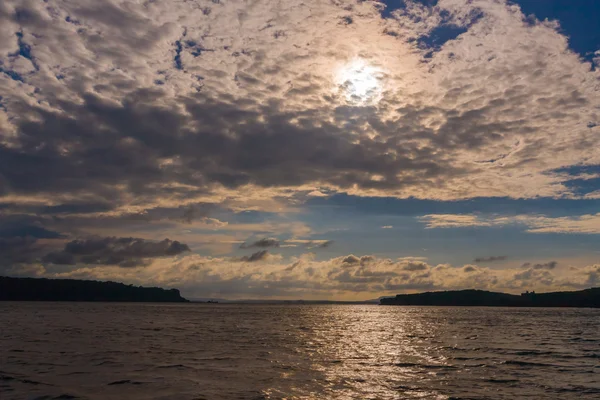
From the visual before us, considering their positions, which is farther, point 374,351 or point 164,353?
point 374,351

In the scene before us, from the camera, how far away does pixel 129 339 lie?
59.5 metres

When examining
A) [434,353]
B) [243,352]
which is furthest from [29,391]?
[434,353]

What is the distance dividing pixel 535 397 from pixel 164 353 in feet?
107

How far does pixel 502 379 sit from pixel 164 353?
99.6ft

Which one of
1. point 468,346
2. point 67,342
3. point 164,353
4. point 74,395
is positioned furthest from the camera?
point 468,346

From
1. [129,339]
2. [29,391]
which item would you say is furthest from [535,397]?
[129,339]

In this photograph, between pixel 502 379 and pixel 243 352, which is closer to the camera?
pixel 502 379

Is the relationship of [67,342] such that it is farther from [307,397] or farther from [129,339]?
[307,397]

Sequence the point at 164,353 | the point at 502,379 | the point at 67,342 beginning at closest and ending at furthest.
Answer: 1. the point at 502,379
2. the point at 164,353
3. the point at 67,342

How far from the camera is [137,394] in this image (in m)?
26.8

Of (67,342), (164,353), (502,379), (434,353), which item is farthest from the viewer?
(67,342)

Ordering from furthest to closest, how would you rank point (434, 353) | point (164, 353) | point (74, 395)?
point (434, 353) < point (164, 353) < point (74, 395)

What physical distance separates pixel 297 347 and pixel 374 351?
881cm

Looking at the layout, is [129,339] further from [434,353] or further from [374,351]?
[434,353]
